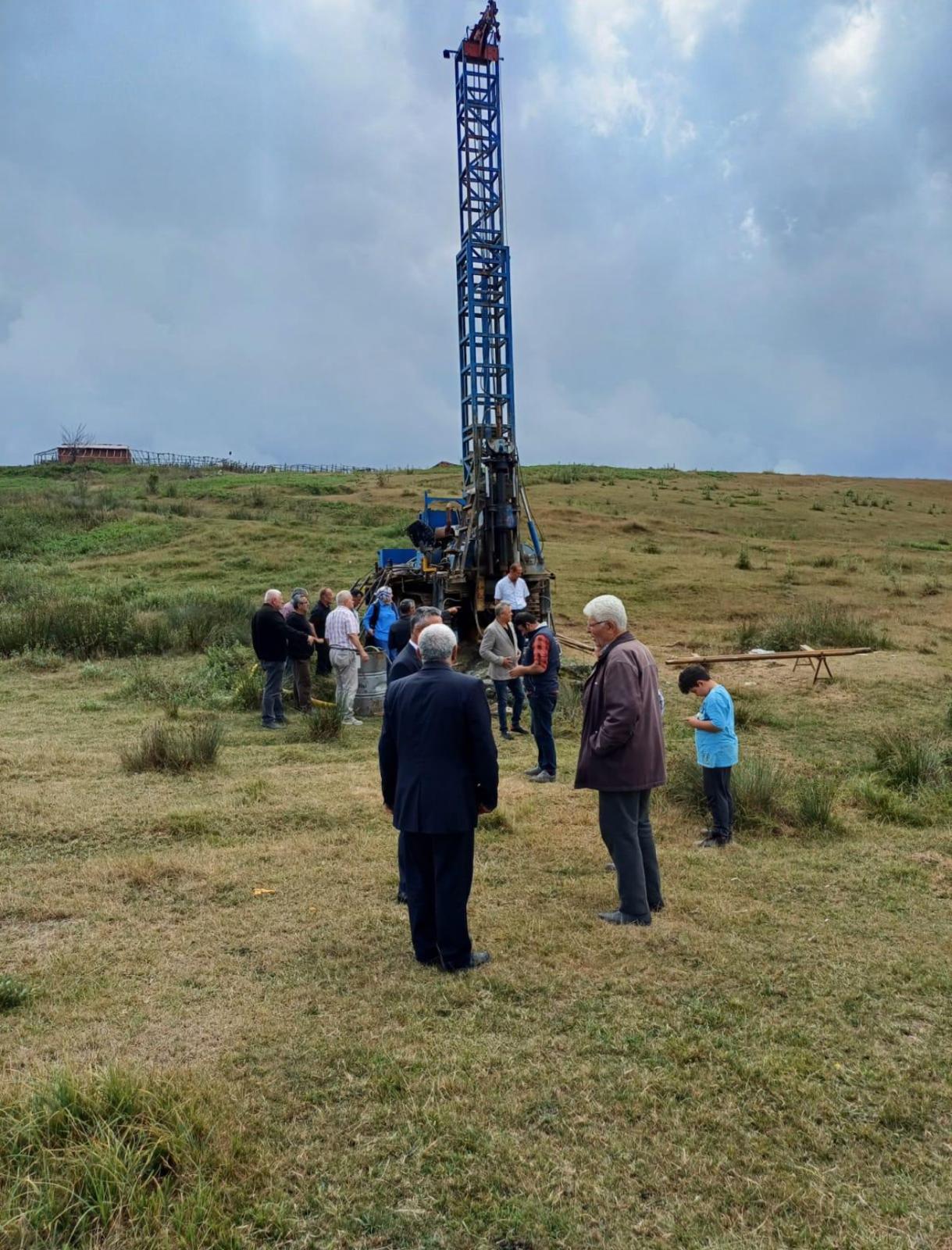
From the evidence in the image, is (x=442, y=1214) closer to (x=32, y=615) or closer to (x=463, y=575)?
(x=463, y=575)

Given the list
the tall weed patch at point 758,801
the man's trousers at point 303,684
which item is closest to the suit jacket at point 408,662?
the tall weed patch at point 758,801

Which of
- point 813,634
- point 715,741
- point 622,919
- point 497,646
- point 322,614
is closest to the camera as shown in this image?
point 622,919

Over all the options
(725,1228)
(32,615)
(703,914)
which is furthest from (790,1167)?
(32,615)

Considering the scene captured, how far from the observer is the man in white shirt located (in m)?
12.7

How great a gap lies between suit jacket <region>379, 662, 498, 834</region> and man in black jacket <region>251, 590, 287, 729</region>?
6.39 m

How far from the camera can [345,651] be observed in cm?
1091

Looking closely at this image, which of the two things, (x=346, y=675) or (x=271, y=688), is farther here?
(x=346, y=675)

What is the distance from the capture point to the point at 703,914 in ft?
16.9

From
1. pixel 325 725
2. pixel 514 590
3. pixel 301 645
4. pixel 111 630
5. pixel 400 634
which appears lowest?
pixel 325 725

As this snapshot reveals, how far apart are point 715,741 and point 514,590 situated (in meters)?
6.85

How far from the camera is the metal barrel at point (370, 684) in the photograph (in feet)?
37.6

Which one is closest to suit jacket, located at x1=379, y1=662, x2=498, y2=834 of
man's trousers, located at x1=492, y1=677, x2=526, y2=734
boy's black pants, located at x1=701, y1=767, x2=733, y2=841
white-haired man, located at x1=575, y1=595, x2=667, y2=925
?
white-haired man, located at x1=575, y1=595, x2=667, y2=925

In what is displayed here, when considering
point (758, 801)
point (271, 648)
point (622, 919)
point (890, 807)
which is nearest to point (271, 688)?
point (271, 648)

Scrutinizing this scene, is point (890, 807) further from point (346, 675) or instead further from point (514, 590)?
point (514, 590)
